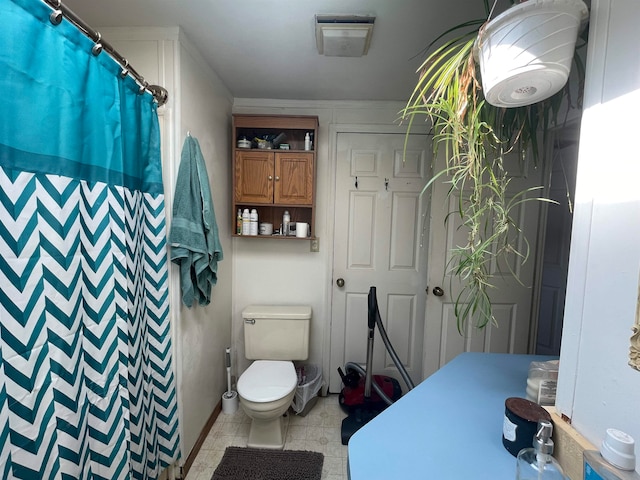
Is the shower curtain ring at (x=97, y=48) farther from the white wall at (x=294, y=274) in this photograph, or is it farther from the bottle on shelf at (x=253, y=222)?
the white wall at (x=294, y=274)

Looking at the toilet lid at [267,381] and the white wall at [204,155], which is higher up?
the white wall at [204,155]

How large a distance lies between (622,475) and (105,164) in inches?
56.8

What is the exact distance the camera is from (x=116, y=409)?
0.92 m

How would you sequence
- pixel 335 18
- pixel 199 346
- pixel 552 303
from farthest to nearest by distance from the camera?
1. pixel 552 303
2. pixel 199 346
3. pixel 335 18

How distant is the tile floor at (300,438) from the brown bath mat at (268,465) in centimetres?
4

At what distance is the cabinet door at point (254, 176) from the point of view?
1904mm

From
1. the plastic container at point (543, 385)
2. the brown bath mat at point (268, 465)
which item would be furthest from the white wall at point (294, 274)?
the plastic container at point (543, 385)

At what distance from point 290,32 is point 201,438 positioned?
7.50 ft

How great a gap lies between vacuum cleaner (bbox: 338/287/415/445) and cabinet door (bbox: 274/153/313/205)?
31.7 inches

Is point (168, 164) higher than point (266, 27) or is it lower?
lower

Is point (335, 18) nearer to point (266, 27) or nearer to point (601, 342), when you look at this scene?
point (266, 27)

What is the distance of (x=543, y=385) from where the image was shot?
29.5 inches

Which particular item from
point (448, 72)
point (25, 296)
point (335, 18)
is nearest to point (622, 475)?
point (448, 72)

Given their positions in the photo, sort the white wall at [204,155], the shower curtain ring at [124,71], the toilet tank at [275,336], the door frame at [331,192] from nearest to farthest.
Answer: the shower curtain ring at [124,71] → the white wall at [204,155] → the toilet tank at [275,336] → the door frame at [331,192]
